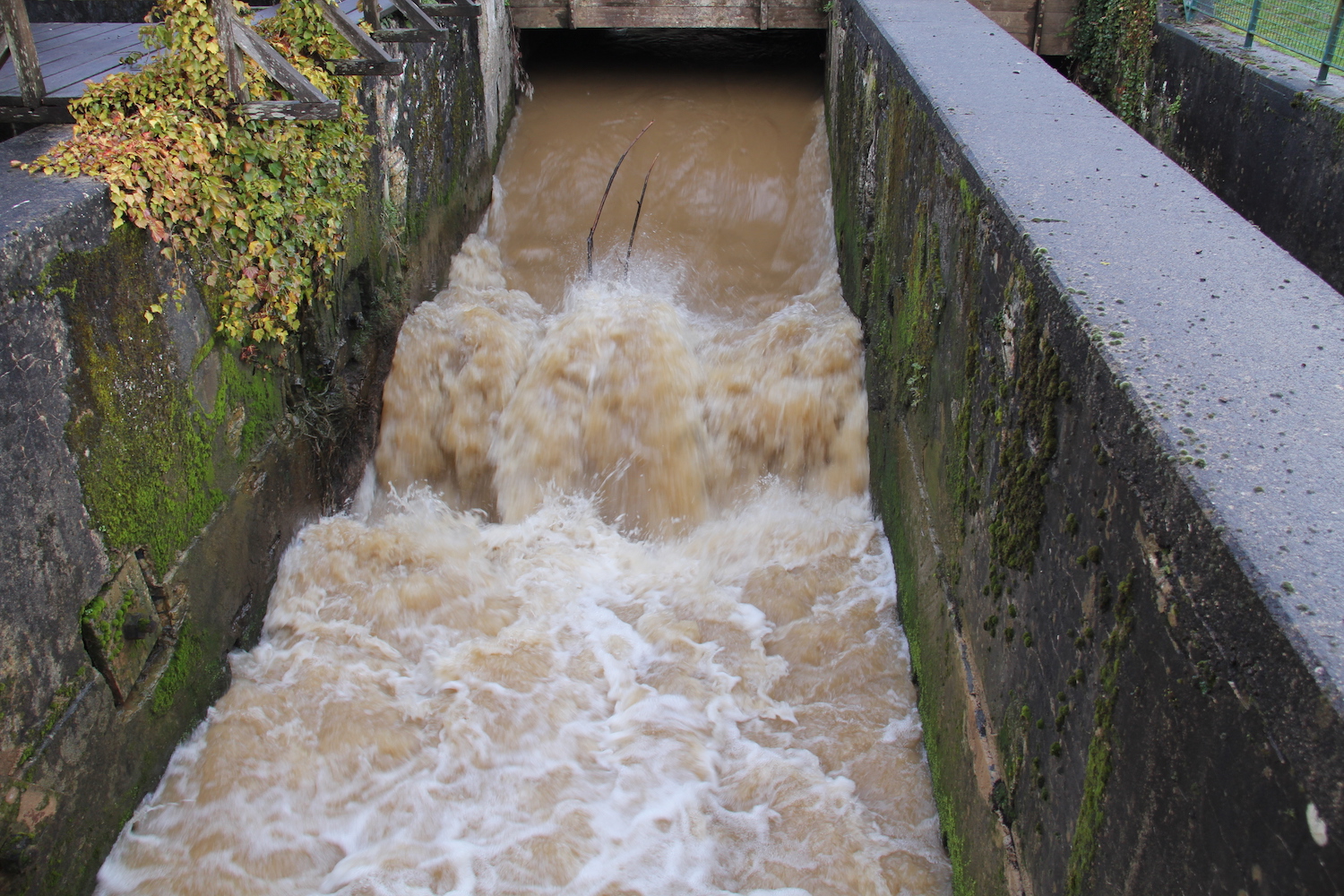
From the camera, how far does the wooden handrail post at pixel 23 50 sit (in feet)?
12.1

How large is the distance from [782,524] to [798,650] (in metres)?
1.11

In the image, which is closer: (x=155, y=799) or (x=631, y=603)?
(x=155, y=799)

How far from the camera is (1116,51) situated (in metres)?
7.92

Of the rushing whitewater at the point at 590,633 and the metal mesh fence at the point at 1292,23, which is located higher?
the metal mesh fence at the point at 1292,23

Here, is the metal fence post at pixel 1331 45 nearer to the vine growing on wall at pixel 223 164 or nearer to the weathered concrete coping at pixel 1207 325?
the weathered concrete coping at pixel 1207 325

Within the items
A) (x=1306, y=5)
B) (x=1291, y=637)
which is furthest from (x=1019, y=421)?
(x=1306, y=5)

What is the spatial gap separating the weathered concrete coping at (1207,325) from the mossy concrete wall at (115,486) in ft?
11.2

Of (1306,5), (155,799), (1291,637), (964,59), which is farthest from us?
(1306,5)

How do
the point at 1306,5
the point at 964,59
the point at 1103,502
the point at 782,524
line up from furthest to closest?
the point at 1306,5
the point at 782,524
the point at 964,59
the point at 1103,502

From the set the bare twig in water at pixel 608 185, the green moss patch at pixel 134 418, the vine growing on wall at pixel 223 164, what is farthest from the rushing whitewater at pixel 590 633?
the vine growing on wall at pixel 223 164

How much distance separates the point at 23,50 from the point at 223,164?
822 mm

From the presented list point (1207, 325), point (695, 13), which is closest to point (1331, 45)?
point (1207, 325)

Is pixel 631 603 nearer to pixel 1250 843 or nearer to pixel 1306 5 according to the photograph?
pixel 1250 843

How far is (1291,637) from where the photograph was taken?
1465 millimetres
